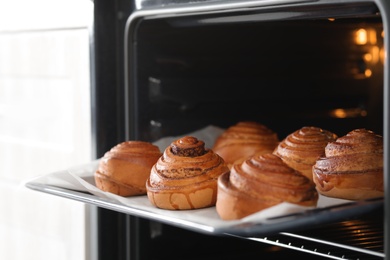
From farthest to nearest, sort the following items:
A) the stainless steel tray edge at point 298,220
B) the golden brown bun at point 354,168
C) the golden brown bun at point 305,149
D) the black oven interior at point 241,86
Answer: the black oven interior at point 241,86 → the golden brown bun at point 305,149 → the golden brown bun at point 354,168 → the stainless steel tray edge at point 298,220

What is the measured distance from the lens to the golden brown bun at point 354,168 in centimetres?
114

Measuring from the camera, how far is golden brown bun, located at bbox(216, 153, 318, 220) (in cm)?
105

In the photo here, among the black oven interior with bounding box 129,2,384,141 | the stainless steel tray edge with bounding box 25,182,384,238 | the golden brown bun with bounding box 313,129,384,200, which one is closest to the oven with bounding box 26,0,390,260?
the black oven interior with bounding box 129,2,384,141

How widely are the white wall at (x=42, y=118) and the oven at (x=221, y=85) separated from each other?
0.05 meters

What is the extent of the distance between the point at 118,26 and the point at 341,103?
1.83ft

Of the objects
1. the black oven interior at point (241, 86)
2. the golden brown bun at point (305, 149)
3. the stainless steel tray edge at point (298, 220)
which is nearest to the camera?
the stainless steel tray edge at point (298, 220)

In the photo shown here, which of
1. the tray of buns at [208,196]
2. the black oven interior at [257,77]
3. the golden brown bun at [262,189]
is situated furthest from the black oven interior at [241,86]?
the golden brown bun at [262,189]

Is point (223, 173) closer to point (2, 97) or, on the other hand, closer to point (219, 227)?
point (219, 227)

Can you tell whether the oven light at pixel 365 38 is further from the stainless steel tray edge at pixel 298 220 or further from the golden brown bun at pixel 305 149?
the stainless steel tray edge at pixel 298 220

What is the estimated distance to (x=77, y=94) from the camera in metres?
1.49

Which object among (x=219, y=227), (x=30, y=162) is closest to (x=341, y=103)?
(x=30, y=162)

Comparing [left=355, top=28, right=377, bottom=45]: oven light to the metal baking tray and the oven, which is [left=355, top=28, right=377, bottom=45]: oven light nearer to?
the oven

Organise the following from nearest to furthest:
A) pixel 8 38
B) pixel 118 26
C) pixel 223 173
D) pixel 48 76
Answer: pixel 223 173, pixel 118 26, pixel 48 76, pixel 8 38

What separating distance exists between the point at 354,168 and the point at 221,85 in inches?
21.5
